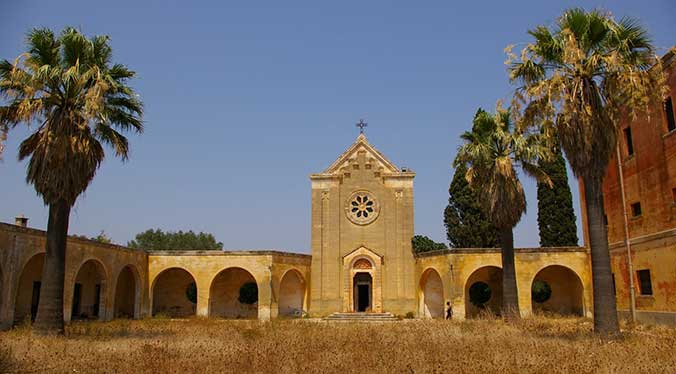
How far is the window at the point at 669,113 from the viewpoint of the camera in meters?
21.1

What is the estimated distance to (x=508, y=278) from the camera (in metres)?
22.4

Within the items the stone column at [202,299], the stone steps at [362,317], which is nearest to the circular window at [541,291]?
the stone steps at [362,317]

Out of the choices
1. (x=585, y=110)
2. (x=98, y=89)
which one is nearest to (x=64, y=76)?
(x=98, y=89)

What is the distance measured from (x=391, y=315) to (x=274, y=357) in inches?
850

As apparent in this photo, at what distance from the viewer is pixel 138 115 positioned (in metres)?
18.8

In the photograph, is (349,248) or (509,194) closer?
(509,194)

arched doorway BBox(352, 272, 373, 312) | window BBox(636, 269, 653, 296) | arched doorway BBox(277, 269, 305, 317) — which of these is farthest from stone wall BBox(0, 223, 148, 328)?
window BBox(636, 269, 653, 296)

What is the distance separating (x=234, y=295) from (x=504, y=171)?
2137 centimetres

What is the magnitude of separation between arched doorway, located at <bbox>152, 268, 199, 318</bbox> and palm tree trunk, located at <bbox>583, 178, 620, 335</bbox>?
1068 inches

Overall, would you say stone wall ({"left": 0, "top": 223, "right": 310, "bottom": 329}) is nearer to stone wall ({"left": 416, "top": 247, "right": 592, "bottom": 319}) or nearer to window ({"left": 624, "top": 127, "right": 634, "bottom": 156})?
stone wall ({"left": 416, "top": 247, "right": 592, "bottom": 319})

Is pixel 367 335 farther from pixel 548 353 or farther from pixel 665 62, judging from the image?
pixel 665 62

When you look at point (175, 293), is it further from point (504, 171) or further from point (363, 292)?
point (504, 171)

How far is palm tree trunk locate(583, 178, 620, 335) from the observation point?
594 inches

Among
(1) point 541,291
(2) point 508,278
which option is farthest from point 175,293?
(1) point 541,291
